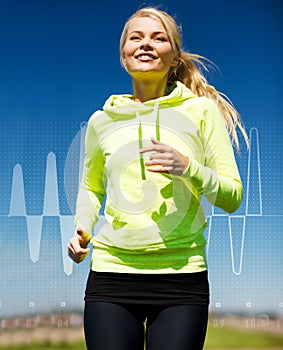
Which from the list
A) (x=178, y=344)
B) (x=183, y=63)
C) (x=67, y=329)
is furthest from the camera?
(x=67, y=329)

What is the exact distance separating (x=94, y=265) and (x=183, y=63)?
48 centimetres

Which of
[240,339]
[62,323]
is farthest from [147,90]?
[240,339]

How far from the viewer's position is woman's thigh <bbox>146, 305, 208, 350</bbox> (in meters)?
1.30

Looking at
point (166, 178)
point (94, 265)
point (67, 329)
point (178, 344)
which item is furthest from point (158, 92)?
point (67, 329)

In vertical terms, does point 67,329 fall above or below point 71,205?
below

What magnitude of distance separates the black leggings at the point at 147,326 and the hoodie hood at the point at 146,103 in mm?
375

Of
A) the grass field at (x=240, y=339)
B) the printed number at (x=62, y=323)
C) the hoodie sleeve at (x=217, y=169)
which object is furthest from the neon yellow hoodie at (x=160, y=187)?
the grass field at (x=240, y=339)

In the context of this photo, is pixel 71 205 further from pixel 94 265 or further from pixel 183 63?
pixel 183 63

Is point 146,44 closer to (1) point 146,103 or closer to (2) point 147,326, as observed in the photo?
(1) point 146,103

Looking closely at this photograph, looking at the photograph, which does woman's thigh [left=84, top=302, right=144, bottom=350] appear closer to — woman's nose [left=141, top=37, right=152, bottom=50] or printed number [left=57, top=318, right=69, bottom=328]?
woman's nose [left=141, top=37, right=152, bottom=50]

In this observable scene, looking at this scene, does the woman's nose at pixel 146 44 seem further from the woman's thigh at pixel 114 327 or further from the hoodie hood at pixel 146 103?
the woman's thigh at pixel 114 327

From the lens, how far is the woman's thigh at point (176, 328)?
1300 millimetres

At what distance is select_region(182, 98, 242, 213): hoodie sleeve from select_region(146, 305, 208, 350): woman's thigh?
203 millimetres

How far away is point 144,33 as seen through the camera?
141 centimetres
